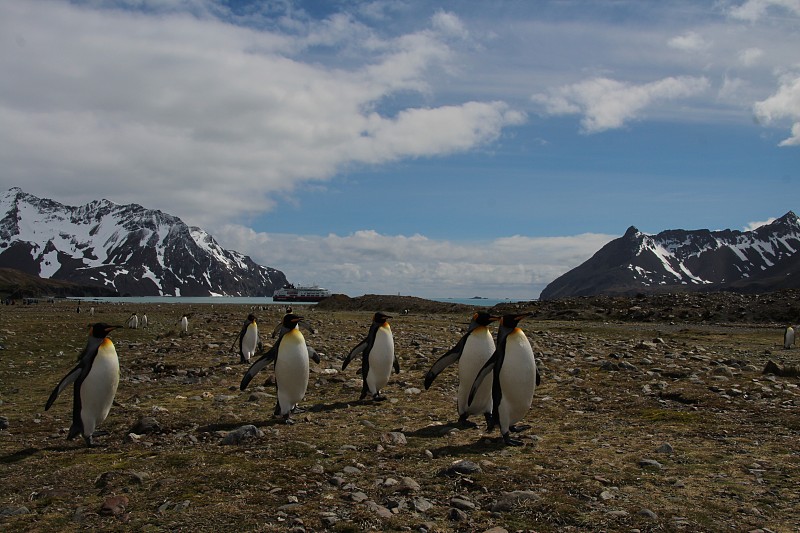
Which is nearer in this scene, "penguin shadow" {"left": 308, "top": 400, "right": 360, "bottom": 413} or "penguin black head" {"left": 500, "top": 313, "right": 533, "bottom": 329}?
"penguin black head" {"left": 500, "top": 313, "right": 533, "bottom": 329}

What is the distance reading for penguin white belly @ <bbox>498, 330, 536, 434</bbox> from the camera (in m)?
6.82

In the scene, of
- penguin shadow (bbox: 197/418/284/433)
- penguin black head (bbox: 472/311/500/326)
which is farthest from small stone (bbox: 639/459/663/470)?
penguin shadow (bbox: 197/418/284/433)

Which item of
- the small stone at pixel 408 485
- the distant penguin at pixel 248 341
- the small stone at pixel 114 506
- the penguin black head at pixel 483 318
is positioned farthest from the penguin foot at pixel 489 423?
the distant penguin at pixel 248 341

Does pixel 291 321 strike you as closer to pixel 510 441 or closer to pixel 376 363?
pixel 376 363

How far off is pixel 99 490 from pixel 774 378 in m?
11.1

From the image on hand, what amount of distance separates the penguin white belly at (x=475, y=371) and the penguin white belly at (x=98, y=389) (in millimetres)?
4644

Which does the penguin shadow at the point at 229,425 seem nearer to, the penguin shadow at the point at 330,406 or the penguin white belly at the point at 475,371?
the penguin shadow at the point at 330,406

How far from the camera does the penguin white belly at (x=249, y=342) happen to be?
1430 cm

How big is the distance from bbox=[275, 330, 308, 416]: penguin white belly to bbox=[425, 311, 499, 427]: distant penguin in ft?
6.15

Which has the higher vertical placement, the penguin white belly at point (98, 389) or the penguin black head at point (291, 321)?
the penguin black head at point (291, 321)

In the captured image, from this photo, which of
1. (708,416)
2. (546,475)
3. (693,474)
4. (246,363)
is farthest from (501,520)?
(246,363)

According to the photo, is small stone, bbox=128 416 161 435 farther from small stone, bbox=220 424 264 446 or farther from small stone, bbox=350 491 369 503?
small stone, bbox=350 491 369 503

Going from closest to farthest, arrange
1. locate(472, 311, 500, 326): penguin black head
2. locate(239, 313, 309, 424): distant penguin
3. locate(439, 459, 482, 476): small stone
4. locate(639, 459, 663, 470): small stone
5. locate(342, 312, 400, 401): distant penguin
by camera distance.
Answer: locate(439, 459, 482, 476): small stone → locate(639, 459, 663, 470): small stone → locate(472, 311, 500, 326): penguin black head → locate(239, 313, 309, 424): distant penguin → locate(342, 312, 400, 401): distant penguin

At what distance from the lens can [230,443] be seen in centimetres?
626
